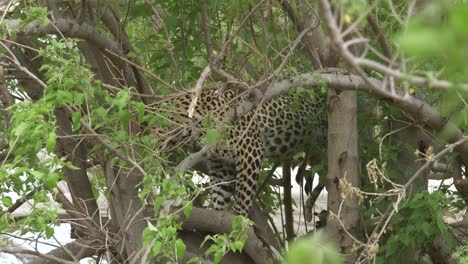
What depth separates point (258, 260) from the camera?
21.7 feet

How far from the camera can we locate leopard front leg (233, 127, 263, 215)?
7977 millimetres

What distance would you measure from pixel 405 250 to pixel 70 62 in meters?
3.28

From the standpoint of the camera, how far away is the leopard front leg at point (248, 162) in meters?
7.98

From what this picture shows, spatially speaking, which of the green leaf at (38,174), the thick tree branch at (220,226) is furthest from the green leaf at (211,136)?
the thick tree branch at (220,226)

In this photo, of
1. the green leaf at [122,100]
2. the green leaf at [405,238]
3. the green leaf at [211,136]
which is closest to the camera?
the green leaf at [122,100]

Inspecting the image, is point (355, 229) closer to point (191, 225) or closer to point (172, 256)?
point (191, 225)

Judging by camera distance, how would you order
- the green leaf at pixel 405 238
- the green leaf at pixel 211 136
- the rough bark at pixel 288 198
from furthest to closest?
the rough bark at pixel 288 198, the green leaf at pixel 405 238, the green leaf at pixel 211 136

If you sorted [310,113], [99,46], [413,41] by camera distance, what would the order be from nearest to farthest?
[413,41] < [99,46] < [310,113]

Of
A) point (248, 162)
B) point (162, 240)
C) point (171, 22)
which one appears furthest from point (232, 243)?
point (248, 162)

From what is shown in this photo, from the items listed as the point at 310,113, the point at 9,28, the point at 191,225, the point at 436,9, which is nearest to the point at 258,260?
the point at 191,225

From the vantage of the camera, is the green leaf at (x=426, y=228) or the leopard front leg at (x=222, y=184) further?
the leopard front leg at (x=222, y=184)

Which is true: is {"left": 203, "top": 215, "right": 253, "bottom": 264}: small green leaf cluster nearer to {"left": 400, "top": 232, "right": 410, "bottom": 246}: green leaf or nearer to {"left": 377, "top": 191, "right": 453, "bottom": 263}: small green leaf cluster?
{"left": 377, "top": 191, "right": 453, "bottom": 263}: small green leaf cluster

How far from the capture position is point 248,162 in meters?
8.09

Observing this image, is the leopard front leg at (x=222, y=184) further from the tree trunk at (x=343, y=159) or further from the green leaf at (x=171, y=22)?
the green leaf at (x=171, y=22)
